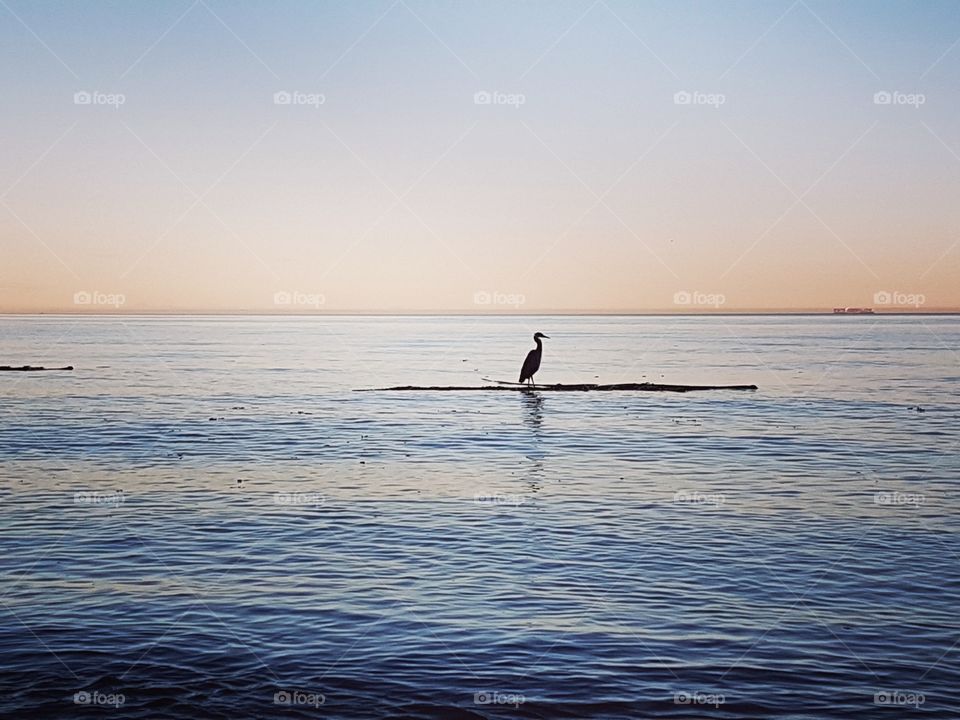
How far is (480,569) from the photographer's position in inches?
578

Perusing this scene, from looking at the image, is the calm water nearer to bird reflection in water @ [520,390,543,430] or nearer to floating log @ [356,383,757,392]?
bird reflection in water @ [520,390,543,430]

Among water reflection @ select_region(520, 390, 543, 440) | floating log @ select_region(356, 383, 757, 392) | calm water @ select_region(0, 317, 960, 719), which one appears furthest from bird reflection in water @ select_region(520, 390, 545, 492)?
floating log @ select_region(356, 383, 757, 392)

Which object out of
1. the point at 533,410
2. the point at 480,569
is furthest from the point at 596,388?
the point at 480,569

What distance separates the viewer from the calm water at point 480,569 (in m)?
10.1

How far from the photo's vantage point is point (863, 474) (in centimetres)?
2391

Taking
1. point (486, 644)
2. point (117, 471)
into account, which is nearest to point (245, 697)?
point (486, 644)

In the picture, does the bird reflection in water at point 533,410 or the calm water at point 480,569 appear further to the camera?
the bird reflection in water at point 533,410

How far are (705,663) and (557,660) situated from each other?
1.66 metres

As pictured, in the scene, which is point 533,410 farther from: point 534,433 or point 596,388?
point 534,433

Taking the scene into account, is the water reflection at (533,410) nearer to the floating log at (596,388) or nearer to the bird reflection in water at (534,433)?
the bird reflection in water at (534,433)

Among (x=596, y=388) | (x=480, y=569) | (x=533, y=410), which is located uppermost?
(x=596, y=388)

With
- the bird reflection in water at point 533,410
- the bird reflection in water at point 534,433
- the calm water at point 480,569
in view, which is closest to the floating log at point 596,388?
the bird reflection in water at point 533,410

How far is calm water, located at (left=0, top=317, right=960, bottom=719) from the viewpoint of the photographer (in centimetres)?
1010

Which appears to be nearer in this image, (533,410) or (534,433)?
(534,433)
